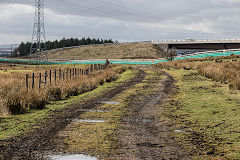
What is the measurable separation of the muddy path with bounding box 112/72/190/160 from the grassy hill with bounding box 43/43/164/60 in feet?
376

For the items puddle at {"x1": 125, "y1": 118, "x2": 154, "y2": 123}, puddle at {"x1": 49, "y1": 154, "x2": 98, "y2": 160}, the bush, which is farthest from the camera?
the bush

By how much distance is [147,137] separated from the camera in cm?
920

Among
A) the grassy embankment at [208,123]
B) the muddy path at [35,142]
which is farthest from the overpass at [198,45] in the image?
the muddy path at [35,142]

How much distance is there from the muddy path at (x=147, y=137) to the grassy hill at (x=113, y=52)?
115 m

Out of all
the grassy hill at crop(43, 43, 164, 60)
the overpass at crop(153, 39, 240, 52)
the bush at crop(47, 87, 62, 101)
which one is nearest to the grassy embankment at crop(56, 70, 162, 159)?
the bush at crop(47, 87, 62, 101)

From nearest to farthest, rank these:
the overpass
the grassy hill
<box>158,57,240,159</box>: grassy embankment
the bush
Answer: <box>158,57,240,159</box>: grassy embankment → the bush → the overpass → the grassy hill

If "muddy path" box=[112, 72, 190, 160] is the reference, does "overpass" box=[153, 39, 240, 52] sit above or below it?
above

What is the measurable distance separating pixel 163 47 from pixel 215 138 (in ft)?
438

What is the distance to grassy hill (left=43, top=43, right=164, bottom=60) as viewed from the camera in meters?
132

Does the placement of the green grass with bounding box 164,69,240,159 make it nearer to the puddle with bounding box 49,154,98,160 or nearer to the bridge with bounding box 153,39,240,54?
the puddle with bounding box 49,154,98,160

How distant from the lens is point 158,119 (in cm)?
1227

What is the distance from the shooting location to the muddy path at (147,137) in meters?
7.40

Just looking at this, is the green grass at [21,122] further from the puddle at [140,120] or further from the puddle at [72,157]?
the puddle at [140,120]

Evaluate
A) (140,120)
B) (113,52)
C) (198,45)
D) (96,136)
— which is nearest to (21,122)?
(96,136)
